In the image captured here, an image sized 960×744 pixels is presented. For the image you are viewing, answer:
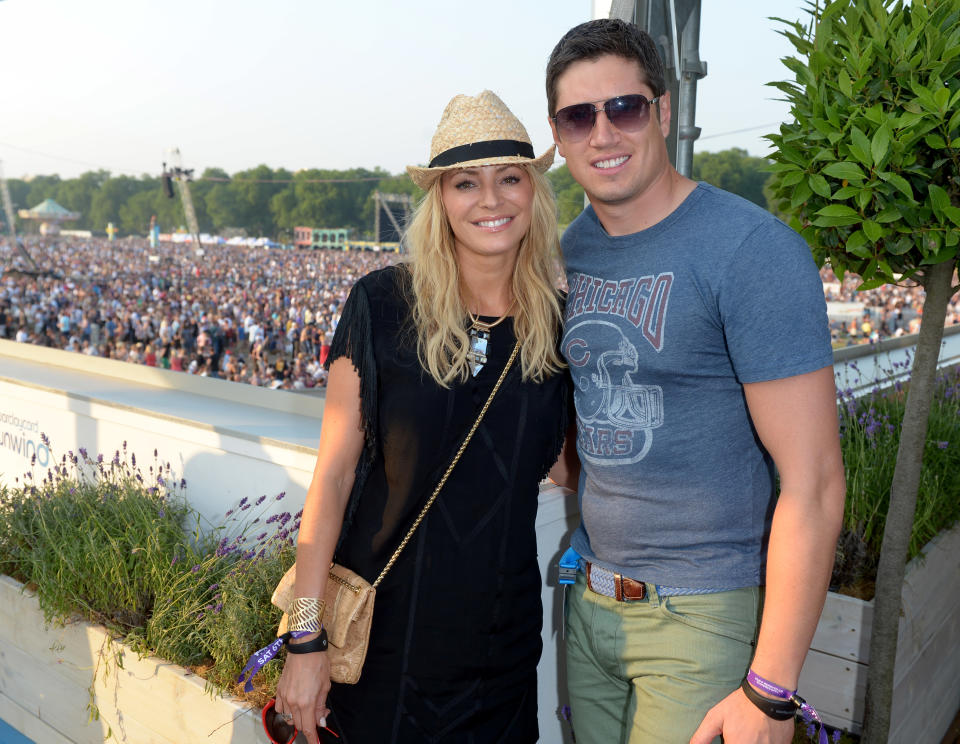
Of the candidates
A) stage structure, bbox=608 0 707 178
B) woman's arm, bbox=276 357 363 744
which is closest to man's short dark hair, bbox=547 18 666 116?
woman's arm, bbox=276 357 363 744

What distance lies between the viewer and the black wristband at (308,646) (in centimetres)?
174

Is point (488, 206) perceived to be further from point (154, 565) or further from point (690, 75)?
point (690, 75)

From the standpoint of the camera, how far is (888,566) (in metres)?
2.53

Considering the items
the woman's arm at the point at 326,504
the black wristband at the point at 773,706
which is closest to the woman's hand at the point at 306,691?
the woman's arm at the point at 326,504

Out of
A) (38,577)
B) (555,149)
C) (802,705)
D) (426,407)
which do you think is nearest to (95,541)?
(38,577)

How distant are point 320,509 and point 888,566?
1.89 m

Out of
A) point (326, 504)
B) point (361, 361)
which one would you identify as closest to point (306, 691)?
A: point (326, 504)

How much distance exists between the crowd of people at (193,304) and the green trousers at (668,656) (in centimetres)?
445

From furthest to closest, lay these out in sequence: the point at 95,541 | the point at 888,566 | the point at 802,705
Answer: the point at 95,541, the point at 888,566, the point at 802,705

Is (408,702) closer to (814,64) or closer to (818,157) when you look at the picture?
(818,157)

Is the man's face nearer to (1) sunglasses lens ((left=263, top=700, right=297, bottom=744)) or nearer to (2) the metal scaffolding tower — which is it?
(1) sunglasses lens ((left=263, top=700, right=297, bottom=744))

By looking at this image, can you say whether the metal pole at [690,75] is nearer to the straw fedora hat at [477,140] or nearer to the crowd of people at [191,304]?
the straw fedora hat at [477,140]

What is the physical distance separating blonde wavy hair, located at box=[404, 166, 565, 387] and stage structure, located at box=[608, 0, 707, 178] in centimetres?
204

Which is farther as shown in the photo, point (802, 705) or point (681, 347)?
point (681, 347)
